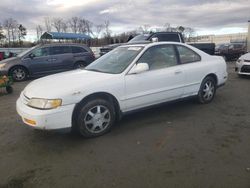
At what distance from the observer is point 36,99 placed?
3.95m

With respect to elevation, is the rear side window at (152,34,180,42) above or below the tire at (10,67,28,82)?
above

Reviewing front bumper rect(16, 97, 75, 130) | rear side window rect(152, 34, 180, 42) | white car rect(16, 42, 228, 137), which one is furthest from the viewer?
rear side window rect(152, 34, 180, 42)

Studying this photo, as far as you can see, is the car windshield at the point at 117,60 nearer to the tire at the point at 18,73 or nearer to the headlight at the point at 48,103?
the headlight at the point at 48,103

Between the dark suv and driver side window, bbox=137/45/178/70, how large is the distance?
7951 millimetres

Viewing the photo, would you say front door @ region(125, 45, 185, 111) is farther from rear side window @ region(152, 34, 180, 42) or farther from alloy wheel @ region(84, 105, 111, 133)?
rear side window @ region(152, 34, 180, 42)

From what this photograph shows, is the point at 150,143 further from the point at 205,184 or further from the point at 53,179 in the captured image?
the point at 53,179

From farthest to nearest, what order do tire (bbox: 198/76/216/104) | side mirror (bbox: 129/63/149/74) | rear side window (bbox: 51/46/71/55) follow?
rear side window (bbox: 51/46/71/55) → tire (bbox: 198/76/216/104) → side mirror (bbox: 129/63/149/74)

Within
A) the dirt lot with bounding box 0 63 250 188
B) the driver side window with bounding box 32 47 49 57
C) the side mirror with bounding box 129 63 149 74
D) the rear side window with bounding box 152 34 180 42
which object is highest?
the rear side window with bounding box 152 34 180 42

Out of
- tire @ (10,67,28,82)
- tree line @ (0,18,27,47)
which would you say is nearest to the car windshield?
tire @ (10,67,28,82)

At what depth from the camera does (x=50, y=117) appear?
379 cm

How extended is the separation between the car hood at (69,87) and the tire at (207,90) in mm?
2476

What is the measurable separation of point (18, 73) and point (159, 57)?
833cm

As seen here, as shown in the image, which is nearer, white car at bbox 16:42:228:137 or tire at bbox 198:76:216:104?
white car at bbox 16:42:228:137

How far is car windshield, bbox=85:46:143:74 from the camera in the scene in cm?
477
